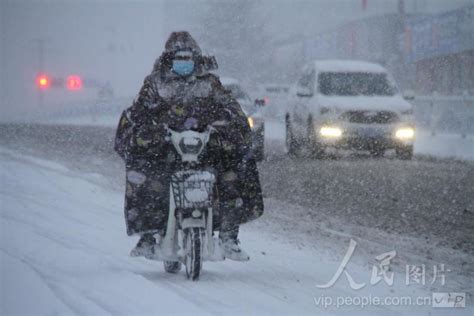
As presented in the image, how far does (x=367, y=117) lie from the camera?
1556 cm

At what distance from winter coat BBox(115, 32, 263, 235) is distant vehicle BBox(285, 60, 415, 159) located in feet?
31.9

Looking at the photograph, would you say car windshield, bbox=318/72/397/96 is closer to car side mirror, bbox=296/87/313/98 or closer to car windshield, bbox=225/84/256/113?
car side mirror, bbox=296/87/313/98

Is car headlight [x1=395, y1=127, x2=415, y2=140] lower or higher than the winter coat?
lower

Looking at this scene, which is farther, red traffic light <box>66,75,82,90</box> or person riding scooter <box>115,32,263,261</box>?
red traffic light <box>66,75,82,90</box>

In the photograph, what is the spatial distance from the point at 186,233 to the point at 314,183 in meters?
6.95

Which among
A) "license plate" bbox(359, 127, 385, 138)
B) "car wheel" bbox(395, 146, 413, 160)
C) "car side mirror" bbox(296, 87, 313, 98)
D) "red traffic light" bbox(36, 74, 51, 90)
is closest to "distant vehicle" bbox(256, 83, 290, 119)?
"red traffic light" bbox(36, 74, 51, 90)

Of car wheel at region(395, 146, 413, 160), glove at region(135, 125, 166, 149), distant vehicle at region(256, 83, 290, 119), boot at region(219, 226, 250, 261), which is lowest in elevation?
distant vehicle at region(256, 83, 290, 119)

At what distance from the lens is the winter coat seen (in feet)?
19.1

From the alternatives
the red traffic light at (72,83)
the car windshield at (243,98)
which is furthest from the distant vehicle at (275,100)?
the car windshield at (243,98)

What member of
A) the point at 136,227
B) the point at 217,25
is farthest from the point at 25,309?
the point at 217,25

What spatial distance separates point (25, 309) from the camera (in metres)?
4.86

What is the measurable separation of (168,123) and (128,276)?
117 cm

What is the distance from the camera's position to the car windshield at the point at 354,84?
655 inches

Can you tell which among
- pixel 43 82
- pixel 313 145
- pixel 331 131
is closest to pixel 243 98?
pixel 313 145
